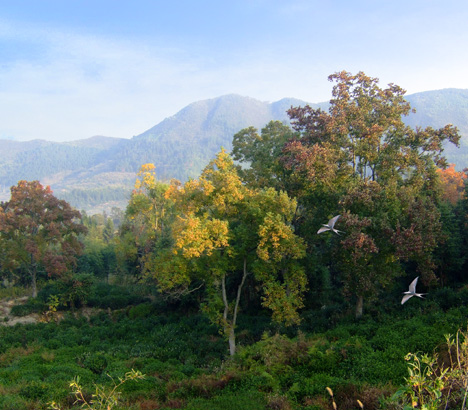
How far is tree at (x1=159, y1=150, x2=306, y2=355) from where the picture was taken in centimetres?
1323

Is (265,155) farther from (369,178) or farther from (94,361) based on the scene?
(94,361)

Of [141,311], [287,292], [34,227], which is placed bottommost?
[141,311]

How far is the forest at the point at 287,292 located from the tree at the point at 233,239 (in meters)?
0.07

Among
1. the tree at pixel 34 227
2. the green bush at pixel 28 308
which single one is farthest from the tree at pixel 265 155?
the green bush at pixel 28 308

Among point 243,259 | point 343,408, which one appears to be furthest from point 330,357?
point 243,259

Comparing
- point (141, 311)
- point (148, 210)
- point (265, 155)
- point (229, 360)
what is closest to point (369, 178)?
point (265, 155)

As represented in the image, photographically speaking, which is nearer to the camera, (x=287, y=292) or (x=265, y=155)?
(x=287, y=292)

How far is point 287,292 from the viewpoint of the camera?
51.8 feet

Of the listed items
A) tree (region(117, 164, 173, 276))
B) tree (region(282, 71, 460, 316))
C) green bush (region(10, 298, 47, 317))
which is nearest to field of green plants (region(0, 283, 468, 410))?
tree (region(282, 71, 460, 316))

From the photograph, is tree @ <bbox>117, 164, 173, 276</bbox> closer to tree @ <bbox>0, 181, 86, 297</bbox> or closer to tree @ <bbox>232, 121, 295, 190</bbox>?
tree @ <bbox>0, 181, 86, 297</bbox>

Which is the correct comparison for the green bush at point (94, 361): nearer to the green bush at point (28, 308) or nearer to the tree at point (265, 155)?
the green bush at point (28, 308)

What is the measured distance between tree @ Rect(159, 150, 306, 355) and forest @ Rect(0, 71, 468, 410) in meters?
0.07

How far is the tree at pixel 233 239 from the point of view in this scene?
13.2 metres

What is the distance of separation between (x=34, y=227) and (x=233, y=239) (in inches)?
620
